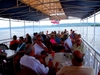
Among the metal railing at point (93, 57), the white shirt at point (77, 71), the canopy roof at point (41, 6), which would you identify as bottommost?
the metal railing at point (93, 57)

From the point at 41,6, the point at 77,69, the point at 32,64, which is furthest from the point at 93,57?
the point at 41,6

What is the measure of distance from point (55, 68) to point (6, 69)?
1.69m

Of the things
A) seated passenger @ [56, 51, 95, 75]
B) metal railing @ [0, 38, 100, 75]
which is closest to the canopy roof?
metal railing @ [0, 38, 100, 75]

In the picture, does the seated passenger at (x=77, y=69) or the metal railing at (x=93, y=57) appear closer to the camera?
the seated passenger at (x=77, y=69)

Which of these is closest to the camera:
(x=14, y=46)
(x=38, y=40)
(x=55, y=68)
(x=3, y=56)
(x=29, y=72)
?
(x=29, y=72)

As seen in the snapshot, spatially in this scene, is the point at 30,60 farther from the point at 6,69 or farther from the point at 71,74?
the point at 6,69

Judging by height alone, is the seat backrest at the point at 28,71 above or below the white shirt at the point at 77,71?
below

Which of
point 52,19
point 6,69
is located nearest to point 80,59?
point 6,69

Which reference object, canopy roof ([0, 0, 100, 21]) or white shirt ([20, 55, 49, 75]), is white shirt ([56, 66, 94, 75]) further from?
canopy roof ([0, 0, 100, 21])

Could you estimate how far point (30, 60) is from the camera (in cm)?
221

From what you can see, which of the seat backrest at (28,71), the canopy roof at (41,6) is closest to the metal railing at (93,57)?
the seat backrest at (28,71)

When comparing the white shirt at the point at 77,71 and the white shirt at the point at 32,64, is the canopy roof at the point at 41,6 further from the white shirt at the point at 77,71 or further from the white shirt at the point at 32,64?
the white shirt at the point at 77,71

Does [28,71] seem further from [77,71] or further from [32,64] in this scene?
[77,71]

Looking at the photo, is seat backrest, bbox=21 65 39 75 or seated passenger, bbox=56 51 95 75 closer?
seated passenger, bbox=56 51 95 75
